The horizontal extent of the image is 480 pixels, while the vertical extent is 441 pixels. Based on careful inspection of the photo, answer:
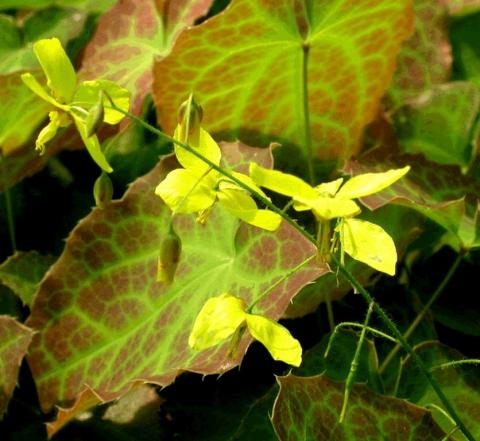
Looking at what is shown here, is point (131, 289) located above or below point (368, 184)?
below

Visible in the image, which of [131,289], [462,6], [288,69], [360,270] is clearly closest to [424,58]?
[462,6]

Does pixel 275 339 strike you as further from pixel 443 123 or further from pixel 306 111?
pixel 443 123

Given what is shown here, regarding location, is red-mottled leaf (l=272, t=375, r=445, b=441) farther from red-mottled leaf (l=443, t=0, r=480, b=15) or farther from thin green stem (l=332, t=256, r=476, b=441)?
red-mottled leaf (l=443, t=0, r=480, b=15)

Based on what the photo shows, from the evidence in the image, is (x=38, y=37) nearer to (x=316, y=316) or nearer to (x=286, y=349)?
(x=316, y=316)

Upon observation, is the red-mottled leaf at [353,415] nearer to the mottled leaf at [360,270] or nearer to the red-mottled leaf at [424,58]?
the mottled leaf at [360,270]

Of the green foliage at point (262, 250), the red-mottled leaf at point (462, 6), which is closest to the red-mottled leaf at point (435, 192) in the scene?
the green foliage at point (262, 250)
